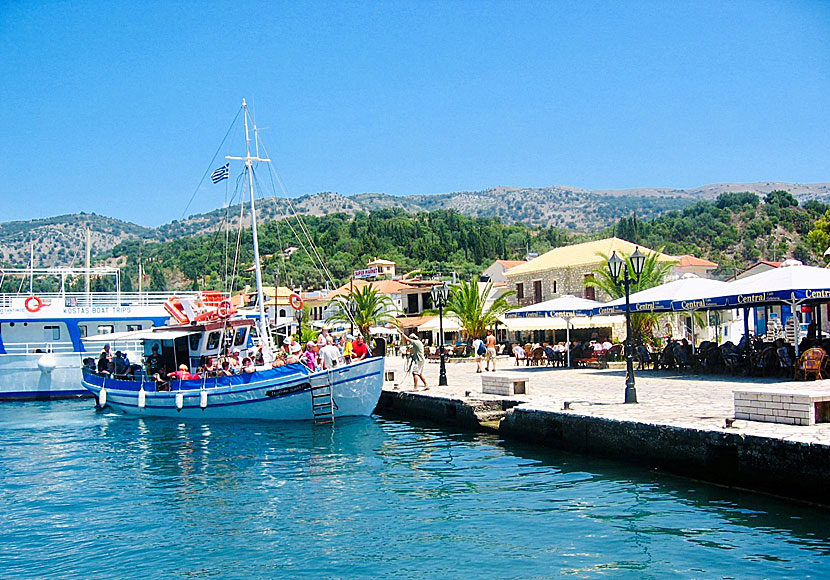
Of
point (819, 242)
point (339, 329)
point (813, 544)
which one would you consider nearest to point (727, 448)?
point (813, 544)

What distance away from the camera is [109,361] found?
27.8 m

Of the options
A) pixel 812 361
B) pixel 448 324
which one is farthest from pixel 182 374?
pixel 448 324

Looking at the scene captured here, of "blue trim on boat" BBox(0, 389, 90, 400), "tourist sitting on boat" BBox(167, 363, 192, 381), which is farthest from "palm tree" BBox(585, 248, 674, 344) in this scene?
"blue trim on boat" BBox(0, 389, 90, 400)

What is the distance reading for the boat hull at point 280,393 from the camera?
20500mm

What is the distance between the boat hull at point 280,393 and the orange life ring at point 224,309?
2.57 m

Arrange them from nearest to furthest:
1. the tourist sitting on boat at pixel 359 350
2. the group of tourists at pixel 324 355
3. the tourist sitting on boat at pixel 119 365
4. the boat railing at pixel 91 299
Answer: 1. the group of tourists at pixel 324 355
2. the tourist sitting on boat at pixel 359 350
3. the tourist sitting on boat at pixel 119 365
4. the boat railing at pixel 91 299

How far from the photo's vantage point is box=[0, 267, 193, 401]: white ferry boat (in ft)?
103

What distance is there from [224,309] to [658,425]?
51.4ft

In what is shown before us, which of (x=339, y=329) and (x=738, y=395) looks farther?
(x=339, y=329)

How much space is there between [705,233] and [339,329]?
83.2 metres

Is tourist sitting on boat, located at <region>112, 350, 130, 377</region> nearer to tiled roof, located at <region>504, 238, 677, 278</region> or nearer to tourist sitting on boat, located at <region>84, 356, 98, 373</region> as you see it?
tourist sitting on boat, located at <region>84, 356, 98, 373</region>

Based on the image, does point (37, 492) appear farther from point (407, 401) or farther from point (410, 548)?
point (407, 401)

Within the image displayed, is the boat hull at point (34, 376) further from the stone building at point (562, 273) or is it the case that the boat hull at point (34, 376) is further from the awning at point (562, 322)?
the stone building at point (562, 273)

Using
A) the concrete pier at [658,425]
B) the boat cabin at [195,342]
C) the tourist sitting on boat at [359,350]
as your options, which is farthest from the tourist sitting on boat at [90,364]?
the tourist sitting on boat at [359,350]
